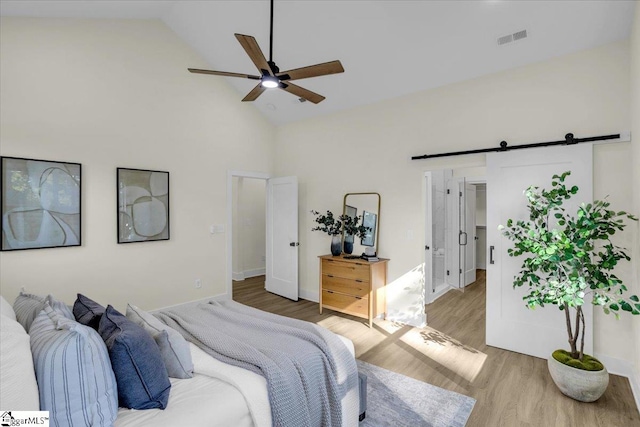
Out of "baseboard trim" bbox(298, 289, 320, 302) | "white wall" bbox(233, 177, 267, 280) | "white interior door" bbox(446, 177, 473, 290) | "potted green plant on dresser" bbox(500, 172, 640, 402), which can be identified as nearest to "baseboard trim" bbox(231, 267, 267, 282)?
"white wall" bbox(233, 177, 267, 280)

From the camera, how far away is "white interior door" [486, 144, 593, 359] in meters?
2.94

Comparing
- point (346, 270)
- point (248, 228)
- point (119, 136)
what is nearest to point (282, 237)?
point (346, 270)

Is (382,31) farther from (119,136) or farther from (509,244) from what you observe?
(119,136)

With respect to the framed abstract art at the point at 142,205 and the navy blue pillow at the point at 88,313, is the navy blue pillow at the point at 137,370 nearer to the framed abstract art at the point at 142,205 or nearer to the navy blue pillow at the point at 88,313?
the navy blue pillow at the point at 88,313

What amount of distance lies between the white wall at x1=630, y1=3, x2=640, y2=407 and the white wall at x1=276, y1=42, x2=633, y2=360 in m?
0.19

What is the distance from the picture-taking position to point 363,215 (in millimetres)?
4480

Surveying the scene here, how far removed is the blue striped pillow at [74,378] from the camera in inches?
46.1

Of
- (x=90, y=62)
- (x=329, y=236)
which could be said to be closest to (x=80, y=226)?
(x=90, y=62)

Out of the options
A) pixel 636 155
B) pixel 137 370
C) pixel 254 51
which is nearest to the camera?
pixel 137 370

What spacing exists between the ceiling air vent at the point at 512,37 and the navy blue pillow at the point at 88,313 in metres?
4.03

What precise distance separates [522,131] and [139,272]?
4.87 meters

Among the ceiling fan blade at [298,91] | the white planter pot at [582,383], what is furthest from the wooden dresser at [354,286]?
the ceiling fan blade at [298,91]

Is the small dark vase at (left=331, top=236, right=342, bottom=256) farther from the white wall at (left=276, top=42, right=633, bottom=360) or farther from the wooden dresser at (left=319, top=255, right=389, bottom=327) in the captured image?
the white wall at (left=276, top=42, right=633, bottom=360)

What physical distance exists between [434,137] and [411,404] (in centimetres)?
296
